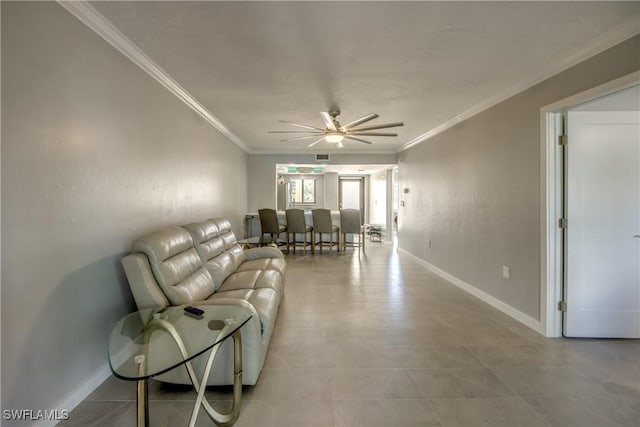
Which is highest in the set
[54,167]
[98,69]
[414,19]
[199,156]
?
[414,19]

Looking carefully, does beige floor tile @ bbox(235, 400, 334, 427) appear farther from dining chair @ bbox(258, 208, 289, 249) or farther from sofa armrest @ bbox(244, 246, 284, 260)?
dining chair @ bbox(258, 208, 289, 249)

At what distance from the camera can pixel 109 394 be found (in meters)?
1.79

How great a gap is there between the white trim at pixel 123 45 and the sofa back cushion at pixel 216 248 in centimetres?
139

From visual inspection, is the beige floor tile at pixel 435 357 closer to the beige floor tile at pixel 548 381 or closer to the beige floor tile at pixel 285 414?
the beige floor tile at pixel 548 381

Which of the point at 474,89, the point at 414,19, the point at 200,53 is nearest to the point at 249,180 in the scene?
the point at 200,53

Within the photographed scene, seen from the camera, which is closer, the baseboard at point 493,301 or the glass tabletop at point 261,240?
the baseboard at point 493,301

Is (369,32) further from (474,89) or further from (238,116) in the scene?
(238,116)

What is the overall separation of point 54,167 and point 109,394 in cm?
141

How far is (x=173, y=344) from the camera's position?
1.42 m

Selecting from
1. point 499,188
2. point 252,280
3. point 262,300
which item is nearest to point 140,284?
point 262,300

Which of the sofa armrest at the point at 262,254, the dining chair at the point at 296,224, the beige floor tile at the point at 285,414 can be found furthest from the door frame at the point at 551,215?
the dining chair at the point at 296,224

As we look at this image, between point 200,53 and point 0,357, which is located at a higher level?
→ point 200,53

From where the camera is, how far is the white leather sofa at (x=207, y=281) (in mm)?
1776

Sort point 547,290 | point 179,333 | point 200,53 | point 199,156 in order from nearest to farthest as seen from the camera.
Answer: point 179,333 → point 200,53 → point 547,290 → point 199,156
